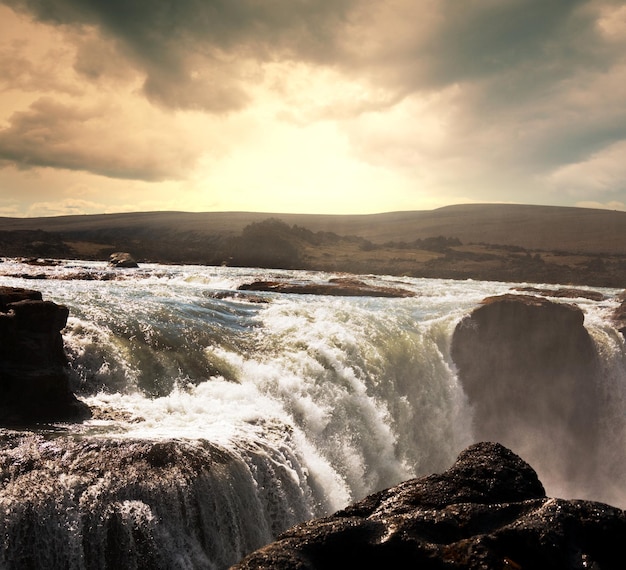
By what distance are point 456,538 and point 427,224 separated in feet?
508

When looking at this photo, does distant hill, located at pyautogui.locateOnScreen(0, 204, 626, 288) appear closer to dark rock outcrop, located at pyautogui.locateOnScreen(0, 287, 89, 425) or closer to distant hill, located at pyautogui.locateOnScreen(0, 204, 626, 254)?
distant hill, located at pyautogui.locateOnScreen(0, 204, 626, 254)

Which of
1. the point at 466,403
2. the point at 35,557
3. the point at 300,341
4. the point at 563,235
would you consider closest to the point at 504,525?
the point at 35,557

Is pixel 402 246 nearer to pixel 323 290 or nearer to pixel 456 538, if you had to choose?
pixel 323 290

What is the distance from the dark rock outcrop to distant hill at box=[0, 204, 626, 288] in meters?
54.4

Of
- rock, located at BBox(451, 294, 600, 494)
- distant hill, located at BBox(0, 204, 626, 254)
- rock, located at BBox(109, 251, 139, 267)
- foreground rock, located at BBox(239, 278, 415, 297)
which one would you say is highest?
distant hill, located at BBox(0, 204, 626, 254)

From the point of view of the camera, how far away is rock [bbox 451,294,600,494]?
22.9m

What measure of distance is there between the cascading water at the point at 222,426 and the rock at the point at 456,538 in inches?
166

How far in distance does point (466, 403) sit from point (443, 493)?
1664 cm

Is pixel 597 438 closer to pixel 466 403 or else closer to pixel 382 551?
pixel 466 403

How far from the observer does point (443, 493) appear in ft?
20.5

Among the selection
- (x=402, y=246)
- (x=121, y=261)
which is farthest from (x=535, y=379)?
(x=402, y=246)

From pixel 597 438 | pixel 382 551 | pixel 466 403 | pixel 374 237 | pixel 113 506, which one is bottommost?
Answer: pixel 597 438

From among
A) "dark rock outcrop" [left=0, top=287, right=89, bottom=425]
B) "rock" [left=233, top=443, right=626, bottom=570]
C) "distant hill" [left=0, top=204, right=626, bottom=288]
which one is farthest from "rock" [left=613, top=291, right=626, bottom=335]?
"distant hill" [left=0, top=204, right=626, bottom=288]

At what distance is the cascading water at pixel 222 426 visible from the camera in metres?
8.54
